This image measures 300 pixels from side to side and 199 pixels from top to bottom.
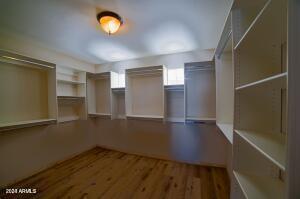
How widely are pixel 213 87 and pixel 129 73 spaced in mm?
1797

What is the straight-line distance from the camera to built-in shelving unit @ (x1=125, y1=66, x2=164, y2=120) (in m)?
2.87

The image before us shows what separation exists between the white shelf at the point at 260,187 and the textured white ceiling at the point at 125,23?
1.72 m

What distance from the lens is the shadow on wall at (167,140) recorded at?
8.40 feet

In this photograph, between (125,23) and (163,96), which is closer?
(125,23)

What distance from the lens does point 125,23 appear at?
177 centimetres

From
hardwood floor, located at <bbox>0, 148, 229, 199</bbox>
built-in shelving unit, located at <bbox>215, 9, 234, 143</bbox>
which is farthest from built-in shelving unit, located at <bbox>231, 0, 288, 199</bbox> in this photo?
hardwood floor, located at <bbox>0, 148, 229, 199</bbox>

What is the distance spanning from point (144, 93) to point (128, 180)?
1734 mm

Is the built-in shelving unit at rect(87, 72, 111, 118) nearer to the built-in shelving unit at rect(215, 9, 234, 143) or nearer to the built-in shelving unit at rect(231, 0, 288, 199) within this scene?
the built-in shelving unit at rect(215, 9, 234, 143)

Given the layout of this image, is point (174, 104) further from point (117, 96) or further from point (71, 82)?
point (71, 82)

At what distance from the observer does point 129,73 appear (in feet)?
9.79

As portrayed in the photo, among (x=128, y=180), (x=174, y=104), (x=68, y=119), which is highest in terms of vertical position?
(x=174, y=104)

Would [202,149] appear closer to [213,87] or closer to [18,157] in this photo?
[213,87]

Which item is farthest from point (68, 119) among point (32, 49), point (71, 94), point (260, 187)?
point (260, 187)

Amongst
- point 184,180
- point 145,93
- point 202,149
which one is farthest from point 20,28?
point 202,149
